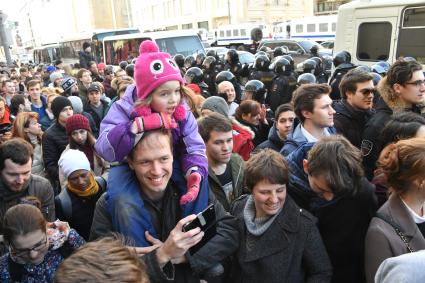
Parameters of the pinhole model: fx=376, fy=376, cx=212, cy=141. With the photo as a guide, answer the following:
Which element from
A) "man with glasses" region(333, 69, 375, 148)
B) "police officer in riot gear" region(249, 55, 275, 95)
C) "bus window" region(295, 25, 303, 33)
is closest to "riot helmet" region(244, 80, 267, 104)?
"police officer in riot gear" region(249, 55, 275, 95)

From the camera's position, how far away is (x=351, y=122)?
3.44 meters

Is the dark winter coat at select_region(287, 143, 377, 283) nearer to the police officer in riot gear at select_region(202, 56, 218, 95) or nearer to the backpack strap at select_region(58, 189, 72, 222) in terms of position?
the backpack strap at select_region(58, 189, 72, 222)

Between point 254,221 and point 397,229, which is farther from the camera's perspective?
point 254,221

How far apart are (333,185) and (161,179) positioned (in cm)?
93

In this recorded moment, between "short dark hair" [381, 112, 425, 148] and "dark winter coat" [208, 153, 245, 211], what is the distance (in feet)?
3.37

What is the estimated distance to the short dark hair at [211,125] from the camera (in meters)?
2.80

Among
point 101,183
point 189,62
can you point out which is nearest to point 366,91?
point 101,183

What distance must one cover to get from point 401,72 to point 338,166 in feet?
5.77

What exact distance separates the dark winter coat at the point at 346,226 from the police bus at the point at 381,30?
6.68 m

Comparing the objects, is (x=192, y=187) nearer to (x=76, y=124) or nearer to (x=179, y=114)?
(x=179, y=114)

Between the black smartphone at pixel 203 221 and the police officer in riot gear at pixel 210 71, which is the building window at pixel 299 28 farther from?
the black smartphone at pixel 203 221

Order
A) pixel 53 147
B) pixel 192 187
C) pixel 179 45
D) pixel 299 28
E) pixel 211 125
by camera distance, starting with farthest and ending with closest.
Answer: pixel 299 28
pixel 179 45
pixel 53 147
pixel 211 125
pixel 192 187

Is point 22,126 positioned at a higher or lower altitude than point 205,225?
lower

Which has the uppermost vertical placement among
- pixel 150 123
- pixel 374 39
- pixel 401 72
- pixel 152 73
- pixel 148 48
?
pixel 148 48
